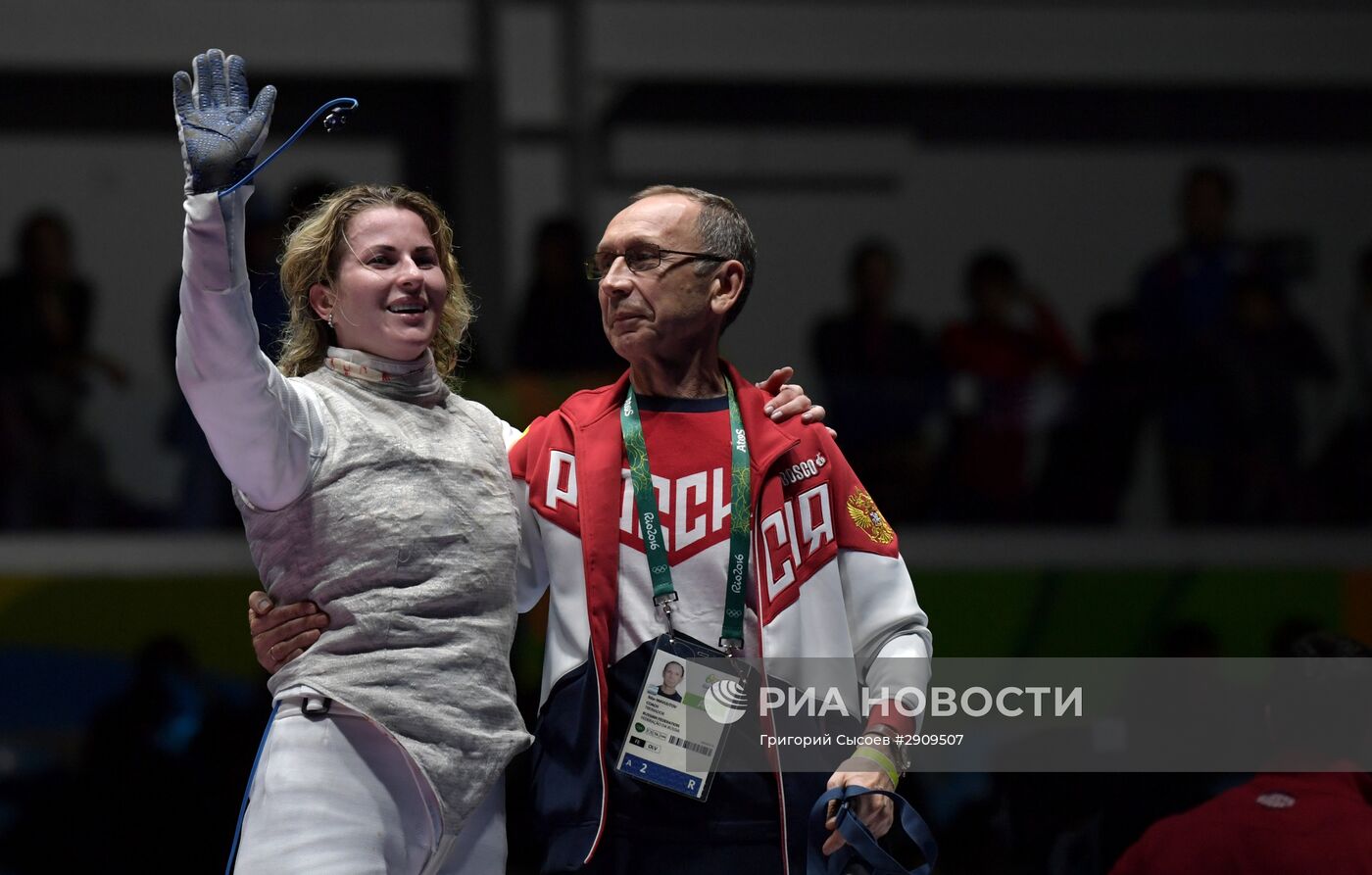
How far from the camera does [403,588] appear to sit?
A: 254 centimetres

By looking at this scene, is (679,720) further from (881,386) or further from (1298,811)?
(881,386)

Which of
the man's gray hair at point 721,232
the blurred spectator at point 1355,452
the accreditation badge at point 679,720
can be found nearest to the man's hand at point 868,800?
the accreditation badge at point 679,720

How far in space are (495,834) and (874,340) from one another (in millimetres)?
4849

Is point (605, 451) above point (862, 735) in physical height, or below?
above

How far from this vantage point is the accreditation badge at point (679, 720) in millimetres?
2637

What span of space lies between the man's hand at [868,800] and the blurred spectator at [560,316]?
426cm

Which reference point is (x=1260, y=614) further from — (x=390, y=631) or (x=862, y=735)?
(x=390, y=631)

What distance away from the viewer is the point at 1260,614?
7203mm

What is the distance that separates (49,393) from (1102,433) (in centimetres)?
404

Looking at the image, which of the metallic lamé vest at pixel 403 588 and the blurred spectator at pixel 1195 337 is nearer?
the metallic lamé vest at pixel 403 588

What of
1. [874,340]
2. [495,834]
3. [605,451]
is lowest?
[495,834]

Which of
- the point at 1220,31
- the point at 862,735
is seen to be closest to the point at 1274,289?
the point at 1220,31

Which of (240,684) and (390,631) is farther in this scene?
(240,684)

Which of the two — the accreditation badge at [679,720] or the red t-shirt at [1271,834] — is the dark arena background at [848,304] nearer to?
the red t-shirt at [1271,834]
